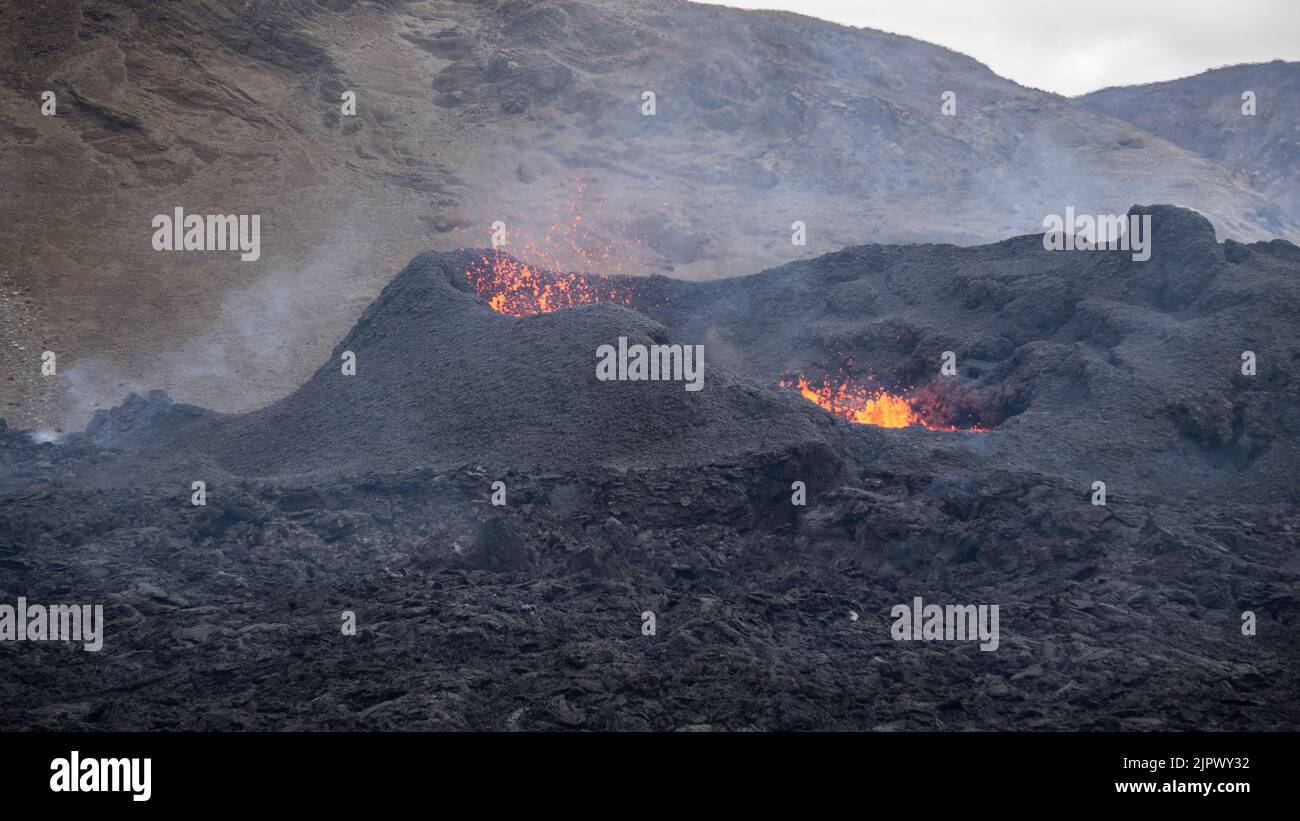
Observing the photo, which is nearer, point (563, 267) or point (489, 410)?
point (489, 410)

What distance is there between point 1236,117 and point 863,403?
60953mm

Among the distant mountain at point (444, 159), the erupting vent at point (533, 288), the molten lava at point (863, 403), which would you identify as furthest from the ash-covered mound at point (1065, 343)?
the distant mountain at point (444, 159)

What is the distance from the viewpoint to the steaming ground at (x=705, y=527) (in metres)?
11.0

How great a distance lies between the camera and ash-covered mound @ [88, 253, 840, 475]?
55.6ft

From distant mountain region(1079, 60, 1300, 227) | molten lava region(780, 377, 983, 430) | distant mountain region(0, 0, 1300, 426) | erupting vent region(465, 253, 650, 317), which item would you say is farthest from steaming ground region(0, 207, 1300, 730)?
distant mountain region(1079, 60, 1300, 227)

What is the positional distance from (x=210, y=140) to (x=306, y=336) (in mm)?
11842

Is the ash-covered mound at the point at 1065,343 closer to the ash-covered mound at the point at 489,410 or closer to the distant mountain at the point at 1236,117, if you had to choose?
the ash-covered mound at the point at 489,410

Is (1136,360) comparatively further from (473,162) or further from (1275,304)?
(473,162)

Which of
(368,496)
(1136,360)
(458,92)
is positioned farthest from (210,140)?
(1136,360)

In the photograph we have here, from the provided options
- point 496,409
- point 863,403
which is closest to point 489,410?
point 496,409

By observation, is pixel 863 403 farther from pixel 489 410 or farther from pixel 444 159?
pixel 444 159

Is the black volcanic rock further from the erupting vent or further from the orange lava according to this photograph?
the orange lava

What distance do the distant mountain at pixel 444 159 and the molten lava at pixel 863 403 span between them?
14.5 meters

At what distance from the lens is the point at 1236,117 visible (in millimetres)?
71250
